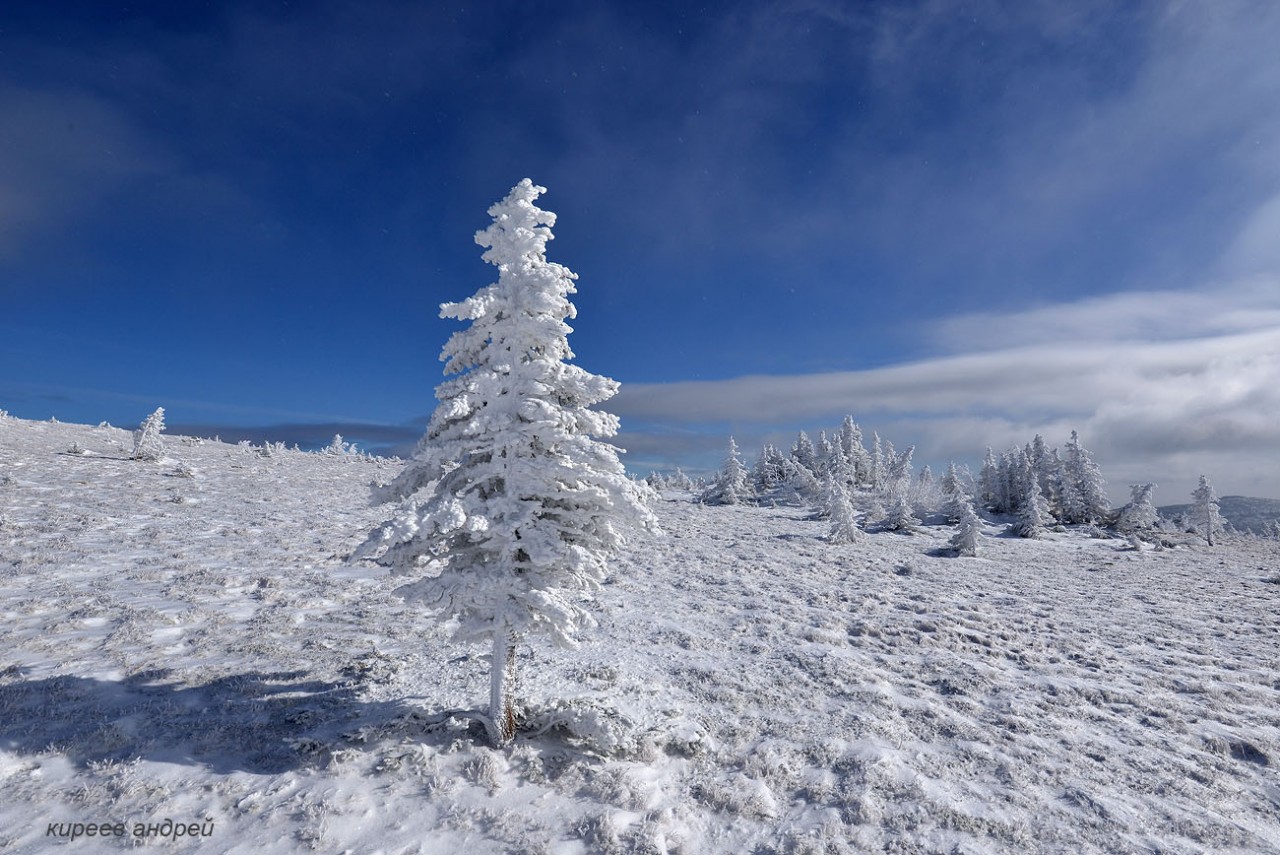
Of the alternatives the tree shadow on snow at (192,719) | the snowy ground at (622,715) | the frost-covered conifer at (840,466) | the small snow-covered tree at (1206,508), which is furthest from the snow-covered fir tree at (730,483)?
the tree shadow on snow at (192,719)

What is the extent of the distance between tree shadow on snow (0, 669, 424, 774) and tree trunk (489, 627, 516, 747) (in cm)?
223

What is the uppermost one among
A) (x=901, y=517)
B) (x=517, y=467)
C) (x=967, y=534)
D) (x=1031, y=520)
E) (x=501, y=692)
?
(x=517, y=467)

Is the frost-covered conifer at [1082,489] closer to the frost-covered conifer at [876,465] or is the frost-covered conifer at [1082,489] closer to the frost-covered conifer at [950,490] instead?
the frost-covered conifer at [950,490]

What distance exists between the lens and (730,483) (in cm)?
6962

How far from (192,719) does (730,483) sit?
206 ft

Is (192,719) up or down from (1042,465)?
down

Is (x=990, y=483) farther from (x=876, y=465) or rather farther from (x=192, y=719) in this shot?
(x=192, y=719)

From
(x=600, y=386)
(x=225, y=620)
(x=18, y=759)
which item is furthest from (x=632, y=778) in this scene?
(x=225, y=620)

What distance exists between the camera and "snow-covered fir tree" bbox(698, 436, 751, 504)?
68.4 m

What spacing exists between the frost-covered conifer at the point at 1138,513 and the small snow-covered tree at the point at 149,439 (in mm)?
91526

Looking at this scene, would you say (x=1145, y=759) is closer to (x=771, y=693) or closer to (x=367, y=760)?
(x=771, y=693)

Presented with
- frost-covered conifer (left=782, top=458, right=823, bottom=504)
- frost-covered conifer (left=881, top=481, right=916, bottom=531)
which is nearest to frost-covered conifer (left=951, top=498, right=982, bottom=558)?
frost-covered conifer (left=881, top=481, right=916, bottom=531)

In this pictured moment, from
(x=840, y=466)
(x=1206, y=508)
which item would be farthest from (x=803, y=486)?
(x=1206, y=508)

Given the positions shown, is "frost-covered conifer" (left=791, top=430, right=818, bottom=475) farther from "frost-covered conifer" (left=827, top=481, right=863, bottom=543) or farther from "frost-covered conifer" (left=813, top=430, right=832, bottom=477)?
"frost-covered conifer" (left=827, top=481, right=863, bottom=543)
